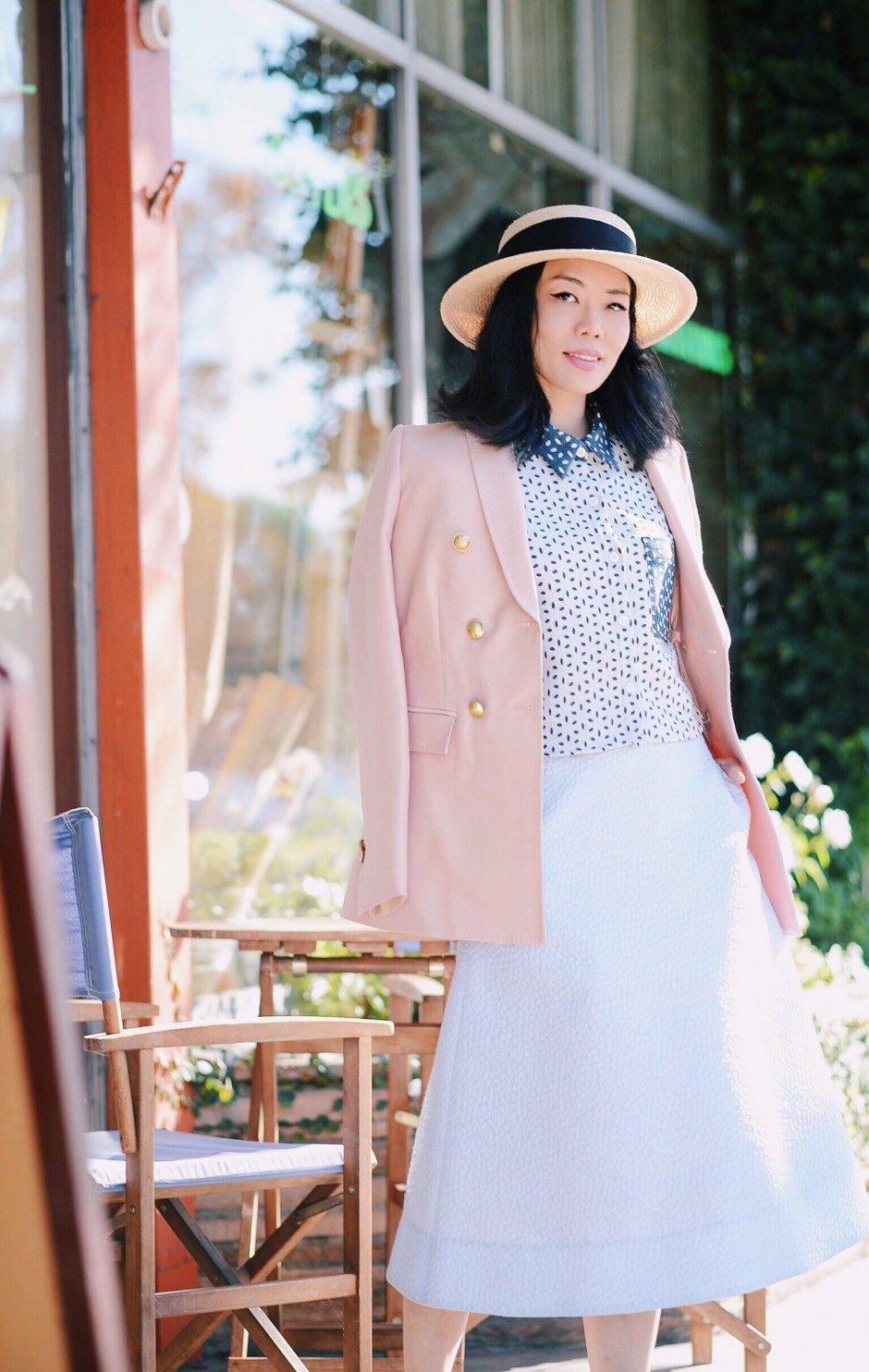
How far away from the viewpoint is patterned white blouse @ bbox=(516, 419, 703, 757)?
234 centimetres

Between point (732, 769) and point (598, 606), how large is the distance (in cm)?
37

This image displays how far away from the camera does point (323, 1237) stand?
3.38m

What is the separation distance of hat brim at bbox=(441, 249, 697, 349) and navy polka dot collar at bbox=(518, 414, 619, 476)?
0.25 meters

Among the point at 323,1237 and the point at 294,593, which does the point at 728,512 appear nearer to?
the point at 294,593

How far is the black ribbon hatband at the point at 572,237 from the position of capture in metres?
2.46

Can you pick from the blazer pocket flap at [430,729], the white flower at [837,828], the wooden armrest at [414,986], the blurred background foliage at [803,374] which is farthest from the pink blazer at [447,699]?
the blurred background foliage at [803,374]

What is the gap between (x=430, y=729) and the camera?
91.6 inches

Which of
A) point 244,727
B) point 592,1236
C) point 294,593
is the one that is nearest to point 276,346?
point 294,593

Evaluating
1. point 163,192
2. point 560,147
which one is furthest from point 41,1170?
point 560,147

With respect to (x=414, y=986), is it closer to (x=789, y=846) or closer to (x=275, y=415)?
(x=275, y=415)

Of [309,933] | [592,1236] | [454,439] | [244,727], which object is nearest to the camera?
[592,1236]

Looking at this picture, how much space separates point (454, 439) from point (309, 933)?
0.93 meters

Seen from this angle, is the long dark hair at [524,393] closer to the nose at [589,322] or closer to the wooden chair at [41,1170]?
the nose at [589,322]

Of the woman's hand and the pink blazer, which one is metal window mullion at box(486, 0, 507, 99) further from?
the woman's hand
